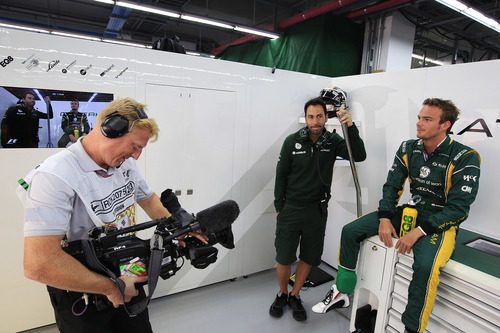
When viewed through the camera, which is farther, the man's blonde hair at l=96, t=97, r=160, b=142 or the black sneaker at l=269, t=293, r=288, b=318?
the black sneaker at l=269, t=293, r=288, b=318

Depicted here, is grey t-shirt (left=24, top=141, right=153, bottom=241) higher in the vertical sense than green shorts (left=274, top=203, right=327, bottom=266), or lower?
higher

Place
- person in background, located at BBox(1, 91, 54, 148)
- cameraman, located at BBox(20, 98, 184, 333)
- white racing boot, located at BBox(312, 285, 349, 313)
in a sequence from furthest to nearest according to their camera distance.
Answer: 1. white racing boot, located at BBox(312, 285, 349, 313)
2. person in background, located at BBox(1, 91, 54, 148)
3. cameraman, located at BBox(20, 98, 184, 333)

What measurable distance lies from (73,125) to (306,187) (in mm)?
1905

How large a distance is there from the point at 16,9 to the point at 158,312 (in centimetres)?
965

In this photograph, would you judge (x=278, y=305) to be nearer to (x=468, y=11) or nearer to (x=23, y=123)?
(x=23, y=123)

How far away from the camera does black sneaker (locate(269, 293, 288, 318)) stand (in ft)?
8.40

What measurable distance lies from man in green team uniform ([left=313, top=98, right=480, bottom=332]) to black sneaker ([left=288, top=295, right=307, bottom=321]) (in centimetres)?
24

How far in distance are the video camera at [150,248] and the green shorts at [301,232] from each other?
1.34m

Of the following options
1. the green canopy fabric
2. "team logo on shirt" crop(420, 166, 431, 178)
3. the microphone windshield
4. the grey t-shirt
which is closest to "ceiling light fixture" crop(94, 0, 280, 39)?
the green canopy fabric

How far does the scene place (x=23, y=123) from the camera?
6.58 feet

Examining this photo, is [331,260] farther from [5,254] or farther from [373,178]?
[5,254]

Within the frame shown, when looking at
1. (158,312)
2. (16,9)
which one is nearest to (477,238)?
(158,312)

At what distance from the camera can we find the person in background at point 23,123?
1956mm

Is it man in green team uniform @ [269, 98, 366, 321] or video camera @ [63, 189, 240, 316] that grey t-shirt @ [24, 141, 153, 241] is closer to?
video camera @ [63, 189, 240, 316]
